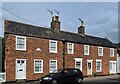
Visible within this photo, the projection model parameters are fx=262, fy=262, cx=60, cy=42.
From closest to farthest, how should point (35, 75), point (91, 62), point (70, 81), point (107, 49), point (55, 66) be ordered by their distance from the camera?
1. point (70, 81)
2. point (35, 75)
3. point (55, 66)
4. point (91, 62)
5. point (107, 49)

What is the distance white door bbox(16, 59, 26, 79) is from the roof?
319 centimetres

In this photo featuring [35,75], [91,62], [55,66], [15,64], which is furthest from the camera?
[91,62]

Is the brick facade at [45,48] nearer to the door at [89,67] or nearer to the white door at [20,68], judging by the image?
the white door at [20,68]

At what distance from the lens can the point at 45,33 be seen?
34.8 m

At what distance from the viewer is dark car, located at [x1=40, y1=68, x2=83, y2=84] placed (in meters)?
24.9

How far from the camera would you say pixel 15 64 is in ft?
97.2

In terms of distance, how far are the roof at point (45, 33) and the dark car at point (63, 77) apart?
295 inches

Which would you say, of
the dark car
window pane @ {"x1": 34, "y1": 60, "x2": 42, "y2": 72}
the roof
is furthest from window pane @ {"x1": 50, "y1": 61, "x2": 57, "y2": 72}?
the dark car

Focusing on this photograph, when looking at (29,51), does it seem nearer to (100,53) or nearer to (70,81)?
(70,81)

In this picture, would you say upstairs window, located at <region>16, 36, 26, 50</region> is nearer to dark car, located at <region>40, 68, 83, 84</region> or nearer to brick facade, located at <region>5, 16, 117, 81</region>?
brick facade, located at <region>5, 16, 117, 81</region>

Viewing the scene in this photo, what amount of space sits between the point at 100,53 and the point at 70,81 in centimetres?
1769

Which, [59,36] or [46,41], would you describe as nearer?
[46,41]

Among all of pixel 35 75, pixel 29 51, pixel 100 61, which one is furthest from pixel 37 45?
pixel 100 61

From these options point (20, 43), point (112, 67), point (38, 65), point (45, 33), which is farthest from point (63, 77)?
point (112, 67)
